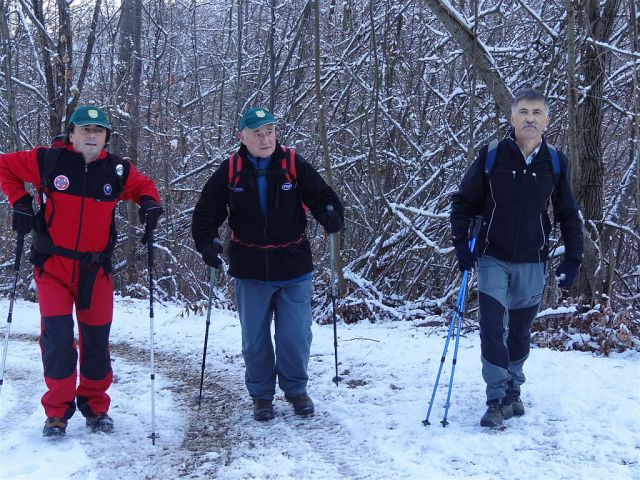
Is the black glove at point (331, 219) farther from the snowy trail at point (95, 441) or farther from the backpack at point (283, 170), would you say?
the snowy trail at point (95, 441)

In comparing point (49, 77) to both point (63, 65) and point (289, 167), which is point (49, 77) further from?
point (289, 167)

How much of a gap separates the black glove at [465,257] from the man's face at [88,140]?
8.43 feet

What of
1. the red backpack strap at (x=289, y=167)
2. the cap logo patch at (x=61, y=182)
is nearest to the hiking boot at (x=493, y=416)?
the red backpack strap at (x=289, y=167)

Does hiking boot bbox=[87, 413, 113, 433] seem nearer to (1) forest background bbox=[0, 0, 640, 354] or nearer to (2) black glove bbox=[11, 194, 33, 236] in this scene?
(2) black glove bbox=[11, 194, 33, 236]

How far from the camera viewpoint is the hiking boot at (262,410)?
4836mm

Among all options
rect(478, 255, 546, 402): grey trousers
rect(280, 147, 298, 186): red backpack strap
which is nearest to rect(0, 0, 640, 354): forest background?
rect(478, 255, 546, 402): grey trousers

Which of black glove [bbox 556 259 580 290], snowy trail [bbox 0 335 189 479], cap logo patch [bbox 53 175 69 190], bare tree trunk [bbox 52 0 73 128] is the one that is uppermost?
bare tree trunk [bbox 52 0 73 128]

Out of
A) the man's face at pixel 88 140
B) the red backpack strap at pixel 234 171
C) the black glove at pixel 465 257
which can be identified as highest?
the man's face at pixel 88 140

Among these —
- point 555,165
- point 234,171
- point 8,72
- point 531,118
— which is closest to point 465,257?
point 555,165

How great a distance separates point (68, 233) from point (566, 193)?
3391 millimetres

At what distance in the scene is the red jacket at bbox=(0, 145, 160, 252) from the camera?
4.52 m

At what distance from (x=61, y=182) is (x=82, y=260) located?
0.54 m

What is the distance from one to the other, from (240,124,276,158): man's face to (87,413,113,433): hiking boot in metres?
2.13

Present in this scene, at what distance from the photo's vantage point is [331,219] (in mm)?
4918
